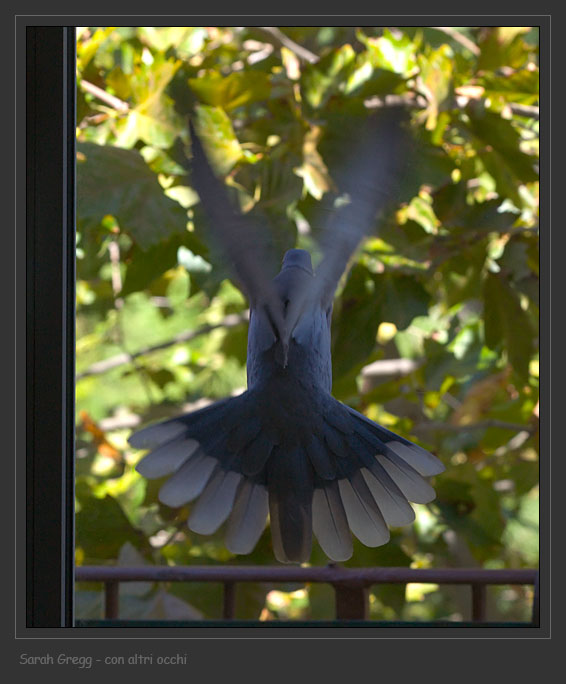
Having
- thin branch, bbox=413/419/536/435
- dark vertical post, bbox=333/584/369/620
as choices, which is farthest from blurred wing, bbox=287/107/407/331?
thin branch, bbox=413/419/536/435

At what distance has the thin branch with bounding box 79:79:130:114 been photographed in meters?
1.00

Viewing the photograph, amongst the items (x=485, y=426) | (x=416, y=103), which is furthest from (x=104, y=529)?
(x=416, y=103)

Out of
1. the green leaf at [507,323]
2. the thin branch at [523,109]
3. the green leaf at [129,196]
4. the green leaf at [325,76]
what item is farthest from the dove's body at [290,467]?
the thin branch at [523,109]

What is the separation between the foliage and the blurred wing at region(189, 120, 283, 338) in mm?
107

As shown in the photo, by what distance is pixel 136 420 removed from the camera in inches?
64.9

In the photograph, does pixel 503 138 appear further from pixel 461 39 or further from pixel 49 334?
pixel 49 334

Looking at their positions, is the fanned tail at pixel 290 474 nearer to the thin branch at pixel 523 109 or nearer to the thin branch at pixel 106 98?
the thin branch at pixel 106 98

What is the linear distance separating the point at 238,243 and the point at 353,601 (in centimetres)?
43

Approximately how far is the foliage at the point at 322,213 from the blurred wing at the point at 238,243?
107mm

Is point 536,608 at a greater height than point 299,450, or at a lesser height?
lesser

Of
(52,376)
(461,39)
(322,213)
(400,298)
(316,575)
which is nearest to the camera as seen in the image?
(52,376)

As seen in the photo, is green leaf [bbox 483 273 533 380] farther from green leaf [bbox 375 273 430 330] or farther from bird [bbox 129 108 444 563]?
bird [bbox 129 108 444 563]

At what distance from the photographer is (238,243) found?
702 millimetres

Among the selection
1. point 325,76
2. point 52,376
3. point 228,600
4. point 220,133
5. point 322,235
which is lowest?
point 228,600
